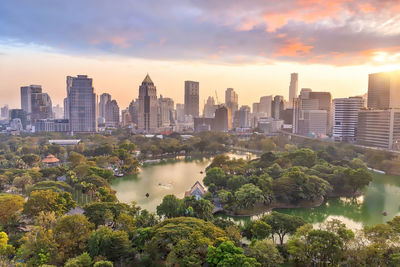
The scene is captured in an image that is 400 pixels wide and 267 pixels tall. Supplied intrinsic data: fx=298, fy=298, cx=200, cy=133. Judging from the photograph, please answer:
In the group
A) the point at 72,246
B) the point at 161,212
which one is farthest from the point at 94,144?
the point at 72,246

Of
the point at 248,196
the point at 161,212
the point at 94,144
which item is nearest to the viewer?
the point at 161,212

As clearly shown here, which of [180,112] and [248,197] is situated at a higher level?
[180,112]

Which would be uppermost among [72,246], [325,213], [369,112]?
[369,112]

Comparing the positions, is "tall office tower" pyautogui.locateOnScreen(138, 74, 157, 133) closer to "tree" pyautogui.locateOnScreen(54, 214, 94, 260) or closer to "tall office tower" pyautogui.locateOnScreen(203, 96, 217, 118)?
"tall office tower" pyautogui.locateOnScreen(203, 96, 217, 118)

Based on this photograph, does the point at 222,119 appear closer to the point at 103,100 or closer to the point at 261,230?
the point at 103,100

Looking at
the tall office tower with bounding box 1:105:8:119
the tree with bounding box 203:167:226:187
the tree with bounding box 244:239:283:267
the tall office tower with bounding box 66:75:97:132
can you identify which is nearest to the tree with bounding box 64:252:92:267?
the tree with bounding box 244:239:283:267

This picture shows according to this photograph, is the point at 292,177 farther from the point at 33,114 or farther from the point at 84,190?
the point at 33,114

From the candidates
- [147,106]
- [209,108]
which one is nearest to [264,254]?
[147,106]

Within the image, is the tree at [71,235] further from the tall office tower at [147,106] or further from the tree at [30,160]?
the tall office tower at [147,106]
